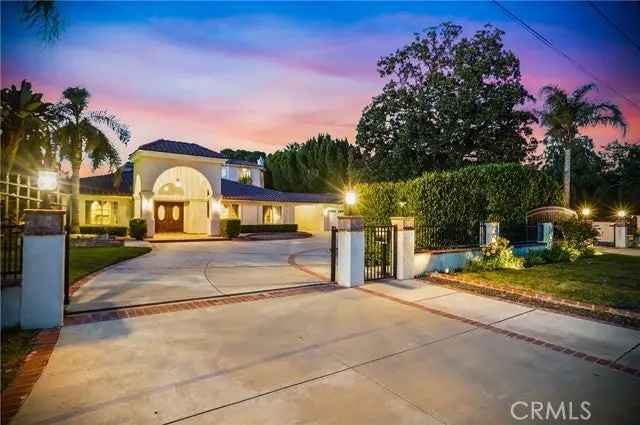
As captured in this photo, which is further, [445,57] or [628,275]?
[445,57]

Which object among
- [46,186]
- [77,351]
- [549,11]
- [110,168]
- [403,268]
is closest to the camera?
[77,351]

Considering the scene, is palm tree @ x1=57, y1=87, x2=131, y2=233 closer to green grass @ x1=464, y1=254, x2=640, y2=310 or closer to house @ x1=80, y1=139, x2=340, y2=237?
house @ x1=80, y1=139, x2=340, y2=237

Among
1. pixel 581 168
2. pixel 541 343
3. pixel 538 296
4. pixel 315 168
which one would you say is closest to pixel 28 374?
pixel 541 343

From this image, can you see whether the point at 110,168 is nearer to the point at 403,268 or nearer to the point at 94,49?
the point at 94,49

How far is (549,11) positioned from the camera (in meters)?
7.54

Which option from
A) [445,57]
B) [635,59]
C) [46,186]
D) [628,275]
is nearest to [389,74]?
[445,57]

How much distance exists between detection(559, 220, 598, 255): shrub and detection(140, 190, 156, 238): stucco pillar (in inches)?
852

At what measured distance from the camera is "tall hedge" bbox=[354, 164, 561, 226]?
40.4 ft

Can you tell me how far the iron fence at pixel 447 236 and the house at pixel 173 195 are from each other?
15.2m

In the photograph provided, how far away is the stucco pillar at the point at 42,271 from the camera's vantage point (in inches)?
192

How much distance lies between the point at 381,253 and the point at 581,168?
38.3 metres

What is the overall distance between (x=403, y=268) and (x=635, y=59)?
870 centimetres

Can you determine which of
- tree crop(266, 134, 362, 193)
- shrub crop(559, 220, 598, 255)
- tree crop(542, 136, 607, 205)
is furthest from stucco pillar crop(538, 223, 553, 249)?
tree crop(266, 134, 362, 193)

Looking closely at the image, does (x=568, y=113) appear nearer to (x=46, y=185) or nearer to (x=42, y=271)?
(x=46, y=185)
